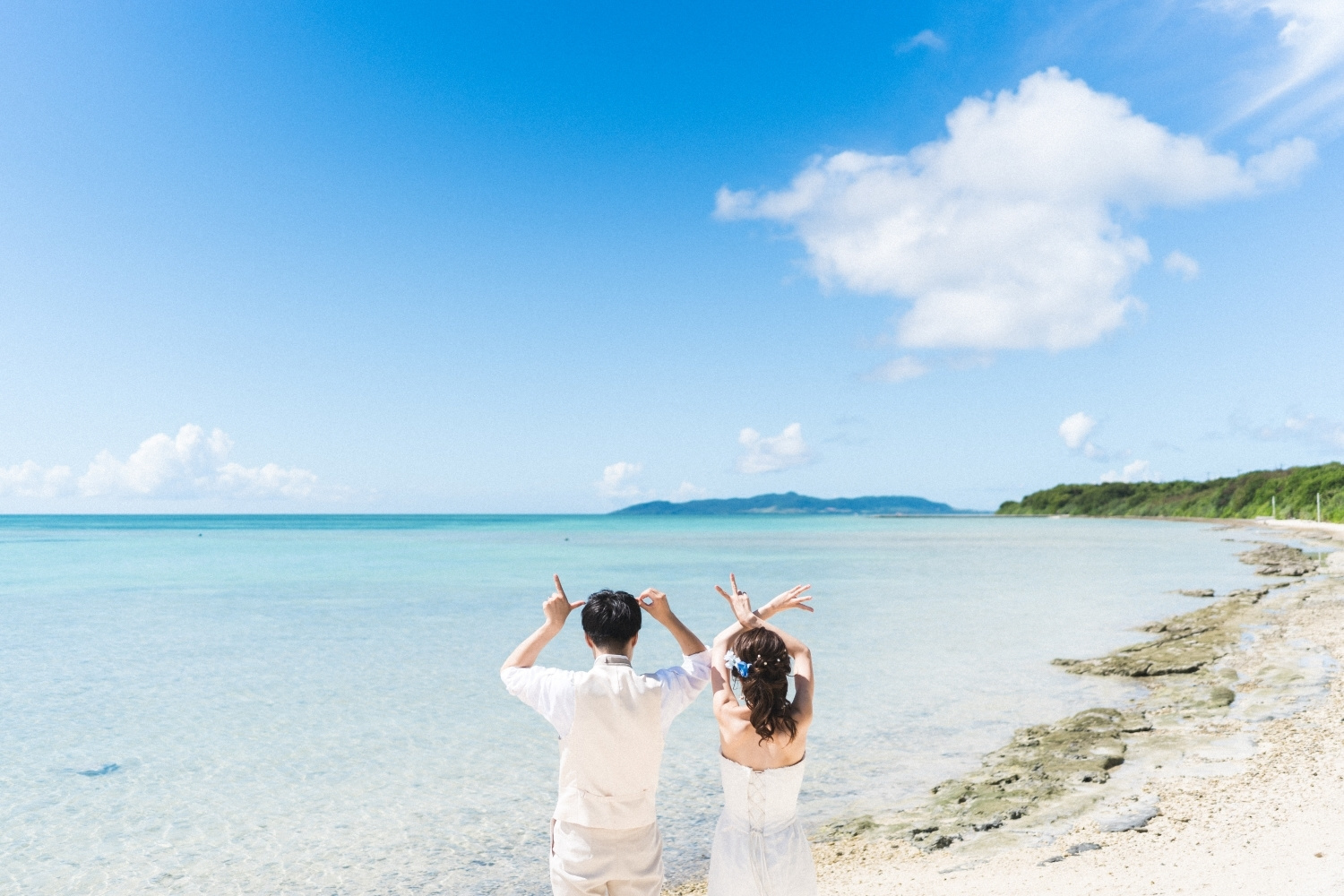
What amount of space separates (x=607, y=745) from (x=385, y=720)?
915cm

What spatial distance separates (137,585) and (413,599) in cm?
Result: 1208

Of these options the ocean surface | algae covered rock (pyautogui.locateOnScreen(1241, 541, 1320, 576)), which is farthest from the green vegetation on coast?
the ocean surface

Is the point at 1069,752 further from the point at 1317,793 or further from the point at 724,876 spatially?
the point at 724,876

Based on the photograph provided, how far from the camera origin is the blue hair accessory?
11.1 feet

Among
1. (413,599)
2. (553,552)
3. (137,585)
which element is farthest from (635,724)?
(553,552)

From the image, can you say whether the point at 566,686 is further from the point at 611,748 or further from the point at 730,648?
the point at 730,648

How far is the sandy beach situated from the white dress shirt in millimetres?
3258

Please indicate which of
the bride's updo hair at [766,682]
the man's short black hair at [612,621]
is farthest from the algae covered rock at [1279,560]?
the man's short black hair at [612,621]

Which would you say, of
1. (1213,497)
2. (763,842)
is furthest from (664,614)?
(1213,497)

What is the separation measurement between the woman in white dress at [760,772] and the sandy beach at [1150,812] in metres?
2.59

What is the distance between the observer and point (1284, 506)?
73188mm

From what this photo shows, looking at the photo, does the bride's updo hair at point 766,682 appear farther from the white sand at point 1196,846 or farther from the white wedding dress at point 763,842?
the white sand at point 1196,846

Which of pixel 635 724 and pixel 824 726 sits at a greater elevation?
pixel 635 724

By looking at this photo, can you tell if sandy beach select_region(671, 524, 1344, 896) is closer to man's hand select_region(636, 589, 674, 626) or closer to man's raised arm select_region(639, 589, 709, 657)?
man's raised arm select_region(639, 589, 709, 657)
